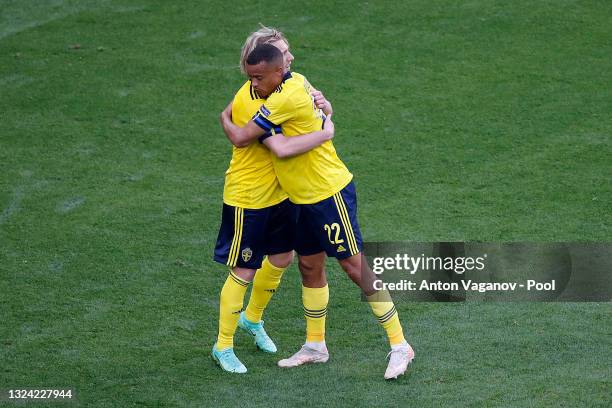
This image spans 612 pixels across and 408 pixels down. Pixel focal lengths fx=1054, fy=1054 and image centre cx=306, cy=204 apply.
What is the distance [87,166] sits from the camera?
8.71m

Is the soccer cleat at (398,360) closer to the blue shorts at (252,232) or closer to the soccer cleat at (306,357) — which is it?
the soccer cleat at (306,357)

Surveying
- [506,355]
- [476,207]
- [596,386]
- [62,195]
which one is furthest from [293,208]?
[62,195]

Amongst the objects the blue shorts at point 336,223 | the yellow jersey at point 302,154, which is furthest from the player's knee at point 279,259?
the yellow jersey at point 302,154

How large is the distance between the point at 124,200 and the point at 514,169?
310 centimetres

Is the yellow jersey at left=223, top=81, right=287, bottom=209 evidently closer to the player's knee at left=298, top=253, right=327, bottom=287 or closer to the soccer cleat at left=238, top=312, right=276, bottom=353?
the player's knee at left=298, top=253, right=327, bottom=287

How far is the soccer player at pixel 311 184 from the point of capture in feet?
18.1

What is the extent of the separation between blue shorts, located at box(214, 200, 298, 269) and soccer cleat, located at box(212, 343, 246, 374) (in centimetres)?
49

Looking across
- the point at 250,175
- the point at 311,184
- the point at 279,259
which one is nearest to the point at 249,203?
the point at 250,175

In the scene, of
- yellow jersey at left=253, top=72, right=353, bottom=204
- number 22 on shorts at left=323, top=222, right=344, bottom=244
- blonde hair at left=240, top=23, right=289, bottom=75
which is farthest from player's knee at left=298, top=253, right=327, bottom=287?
blonde hair at left=240, top=23, right=289, bottom=75

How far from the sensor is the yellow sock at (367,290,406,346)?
5891mm

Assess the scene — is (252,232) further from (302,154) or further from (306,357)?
(306,357)

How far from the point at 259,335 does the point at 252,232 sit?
738mm

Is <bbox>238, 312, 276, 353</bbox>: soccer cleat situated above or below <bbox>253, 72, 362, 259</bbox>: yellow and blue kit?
below

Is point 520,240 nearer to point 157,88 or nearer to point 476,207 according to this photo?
point 476,207
